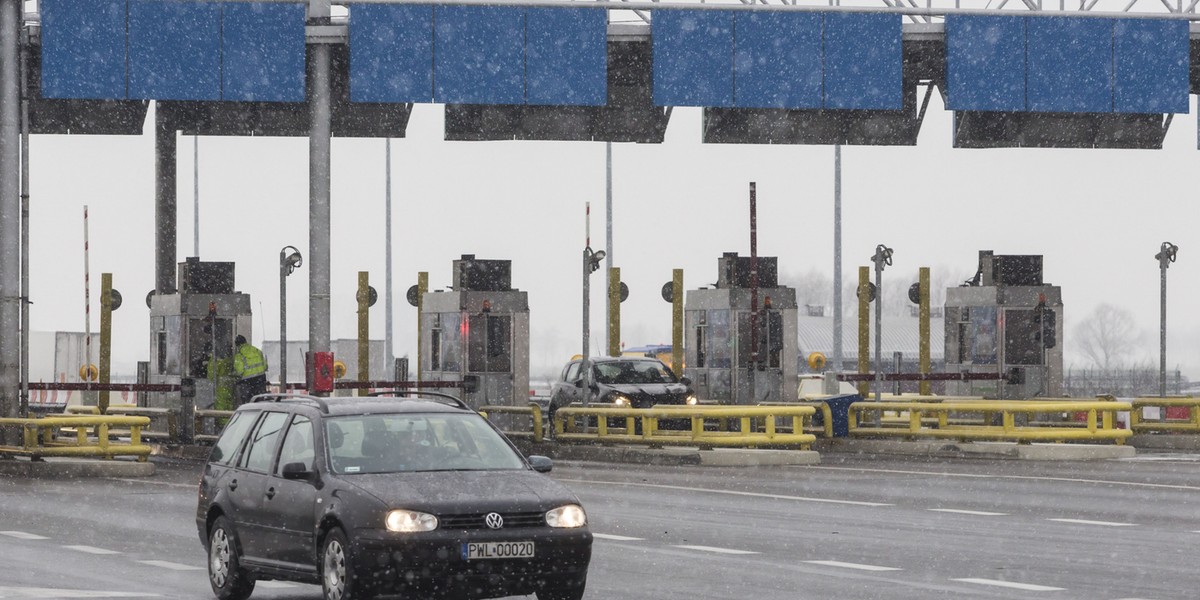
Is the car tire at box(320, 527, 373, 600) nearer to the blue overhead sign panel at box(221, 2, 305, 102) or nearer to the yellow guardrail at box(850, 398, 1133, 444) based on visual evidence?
the yellow guardrail at box(850, 398, 1133, 444)

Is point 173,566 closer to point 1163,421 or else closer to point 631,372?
point 631,372

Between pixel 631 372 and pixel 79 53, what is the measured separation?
10320mm

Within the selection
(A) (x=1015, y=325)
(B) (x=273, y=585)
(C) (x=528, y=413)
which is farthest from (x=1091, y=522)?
(A) (x=1015, y=325)

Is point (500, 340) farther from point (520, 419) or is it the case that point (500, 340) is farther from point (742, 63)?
point (742, 63)

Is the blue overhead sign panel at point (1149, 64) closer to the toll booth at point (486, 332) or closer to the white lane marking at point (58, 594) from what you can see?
the toll booth at point (486, 332)

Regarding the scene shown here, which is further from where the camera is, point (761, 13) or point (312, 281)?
point (761, 13)

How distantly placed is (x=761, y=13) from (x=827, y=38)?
1146 millimetres

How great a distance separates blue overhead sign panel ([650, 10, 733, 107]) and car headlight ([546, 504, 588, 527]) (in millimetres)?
23395

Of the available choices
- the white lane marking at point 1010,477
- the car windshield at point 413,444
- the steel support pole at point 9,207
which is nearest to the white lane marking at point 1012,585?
the car windshield at point 413,444

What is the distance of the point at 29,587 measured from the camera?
13742mm

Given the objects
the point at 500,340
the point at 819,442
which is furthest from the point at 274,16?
the point at 819,442

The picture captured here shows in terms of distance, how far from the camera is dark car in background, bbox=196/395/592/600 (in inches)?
462

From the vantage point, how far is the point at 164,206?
38438 millimetres

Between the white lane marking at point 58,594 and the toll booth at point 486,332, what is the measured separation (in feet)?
77.5
